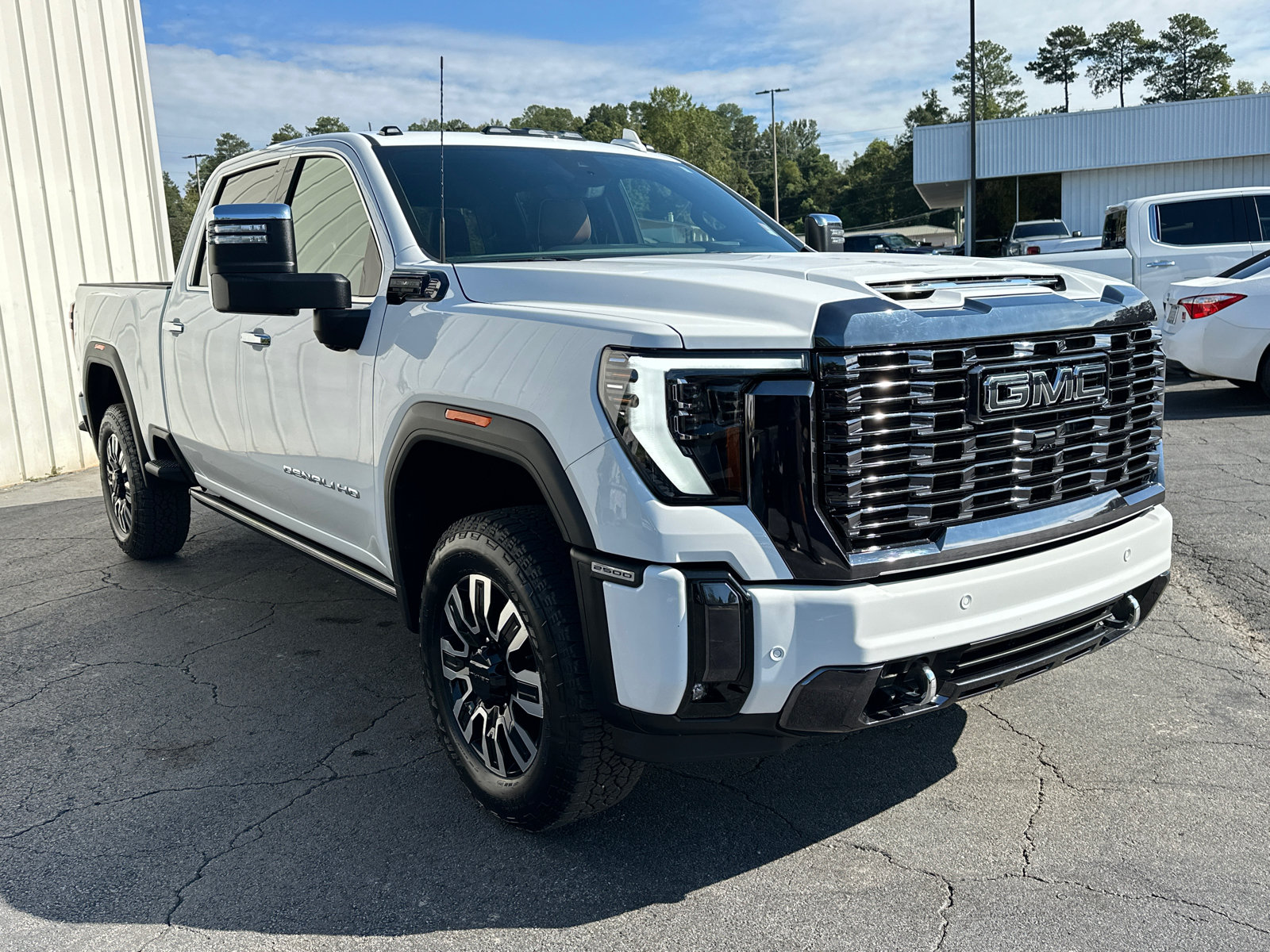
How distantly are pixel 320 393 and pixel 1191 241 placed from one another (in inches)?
451

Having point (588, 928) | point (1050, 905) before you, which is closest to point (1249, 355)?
point (1050, 905)

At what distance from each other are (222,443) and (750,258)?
2448 mm

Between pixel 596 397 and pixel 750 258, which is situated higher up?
pixel 750 258

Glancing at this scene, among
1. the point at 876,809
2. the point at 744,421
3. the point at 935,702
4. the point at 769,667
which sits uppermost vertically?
the point at 744,421

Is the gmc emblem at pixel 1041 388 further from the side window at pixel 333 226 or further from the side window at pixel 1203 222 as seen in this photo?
the side window at pixel 1203 222

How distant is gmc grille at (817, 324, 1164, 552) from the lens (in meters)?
2.44

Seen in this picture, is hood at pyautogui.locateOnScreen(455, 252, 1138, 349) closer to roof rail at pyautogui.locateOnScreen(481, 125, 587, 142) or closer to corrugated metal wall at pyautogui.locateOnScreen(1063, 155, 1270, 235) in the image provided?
roof rail at pyautogui.locateOnScreen(481, 125, 587, 142)

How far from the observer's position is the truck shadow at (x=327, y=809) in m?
2.74

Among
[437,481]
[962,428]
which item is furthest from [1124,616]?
[437,481]

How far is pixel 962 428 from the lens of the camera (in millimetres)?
2570

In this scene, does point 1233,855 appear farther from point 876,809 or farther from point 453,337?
point 453,337

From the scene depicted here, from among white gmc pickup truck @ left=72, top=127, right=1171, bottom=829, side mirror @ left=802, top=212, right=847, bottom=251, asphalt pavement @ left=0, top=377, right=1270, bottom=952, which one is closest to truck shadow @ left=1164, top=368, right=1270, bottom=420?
side mirror @ left=802, top=212, right=847, bottom=251

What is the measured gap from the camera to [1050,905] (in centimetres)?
261

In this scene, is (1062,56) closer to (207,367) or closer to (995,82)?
(995,82)
